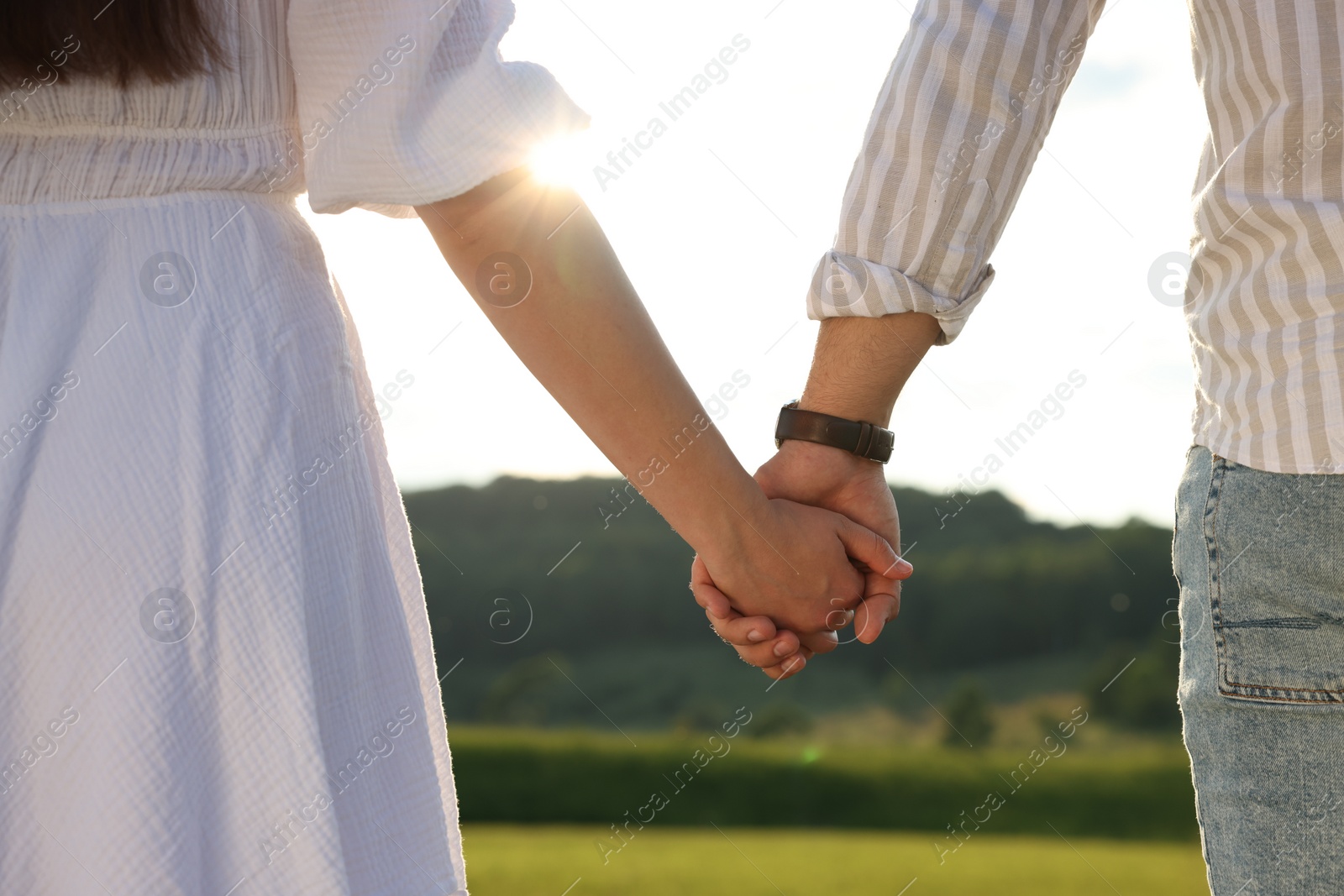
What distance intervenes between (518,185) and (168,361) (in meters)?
0.33

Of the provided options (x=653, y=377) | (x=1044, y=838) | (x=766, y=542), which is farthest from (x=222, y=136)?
(x=1044, y=838)

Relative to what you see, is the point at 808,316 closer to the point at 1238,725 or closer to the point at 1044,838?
the point at 1238,725

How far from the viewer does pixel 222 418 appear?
824 millimetres

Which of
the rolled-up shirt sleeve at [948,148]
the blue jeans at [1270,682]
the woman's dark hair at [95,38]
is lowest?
the blue jeans at [1270,682]

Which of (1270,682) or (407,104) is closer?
(407,104)

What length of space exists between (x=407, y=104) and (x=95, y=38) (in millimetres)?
245

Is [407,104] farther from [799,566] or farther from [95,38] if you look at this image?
[799,566]

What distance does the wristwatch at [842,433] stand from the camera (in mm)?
1565

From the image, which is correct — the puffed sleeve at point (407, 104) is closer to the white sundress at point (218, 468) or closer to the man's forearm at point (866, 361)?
the white sundress at point (218, 468)

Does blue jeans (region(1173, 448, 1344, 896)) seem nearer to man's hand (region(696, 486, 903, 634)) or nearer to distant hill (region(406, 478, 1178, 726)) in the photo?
man's hand (region(696, 486, 903, 634))

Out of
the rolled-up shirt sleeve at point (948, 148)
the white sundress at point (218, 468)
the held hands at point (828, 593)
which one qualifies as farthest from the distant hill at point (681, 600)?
the white sundress at point (218, 468)

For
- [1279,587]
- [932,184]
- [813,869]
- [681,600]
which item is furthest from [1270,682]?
[681,600]

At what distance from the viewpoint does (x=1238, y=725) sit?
999 mm

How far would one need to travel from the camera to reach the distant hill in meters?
22.6
